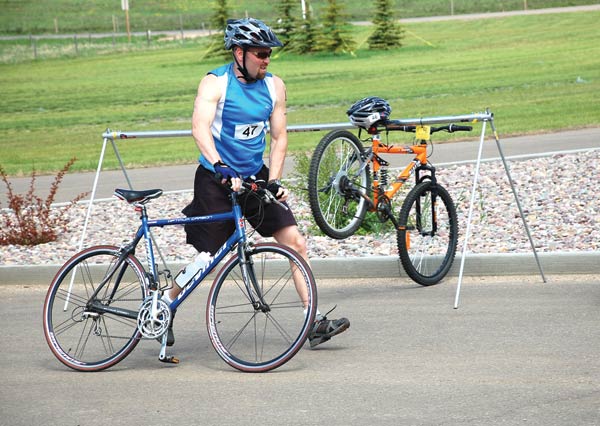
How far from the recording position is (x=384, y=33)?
51656mm

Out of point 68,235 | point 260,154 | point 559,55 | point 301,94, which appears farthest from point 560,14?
point 260,154

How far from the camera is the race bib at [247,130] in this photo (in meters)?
7.16

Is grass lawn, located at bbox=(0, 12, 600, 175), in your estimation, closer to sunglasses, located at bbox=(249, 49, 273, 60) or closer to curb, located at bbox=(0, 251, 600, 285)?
curb, located at bbox=(0, 251, 600, 285)

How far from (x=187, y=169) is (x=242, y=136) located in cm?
1103

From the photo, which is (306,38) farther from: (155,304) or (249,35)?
(155,304)

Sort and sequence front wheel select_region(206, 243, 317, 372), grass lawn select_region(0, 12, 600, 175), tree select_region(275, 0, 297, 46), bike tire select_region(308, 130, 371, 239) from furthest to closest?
tree select_region(275, 0, 297, 46)
grass lawn select_region(0, 12, 600, 175)
bike tire select_region(308, 130, 371, 239)
front wheel select_region(206, 243, 317, 372)

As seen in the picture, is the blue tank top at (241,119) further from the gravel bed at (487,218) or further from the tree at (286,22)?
the tree at (286,22)

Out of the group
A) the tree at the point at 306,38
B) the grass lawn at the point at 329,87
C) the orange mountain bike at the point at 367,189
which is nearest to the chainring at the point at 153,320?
the orange mountain bike at the point at 367,189

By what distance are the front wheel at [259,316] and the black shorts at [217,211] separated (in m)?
0.21

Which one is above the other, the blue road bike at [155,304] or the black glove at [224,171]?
the black glove at [224,171]

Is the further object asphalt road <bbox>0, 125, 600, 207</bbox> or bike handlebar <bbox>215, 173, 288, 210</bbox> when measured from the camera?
asphalt road <bbox>0, 125, 600, 207</bbox>

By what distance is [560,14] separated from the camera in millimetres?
60250

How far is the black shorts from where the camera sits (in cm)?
725

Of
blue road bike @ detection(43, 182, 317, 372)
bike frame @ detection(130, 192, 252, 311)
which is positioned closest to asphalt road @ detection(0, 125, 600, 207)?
blue road bike @ detection(43, 182, 317, 372)
